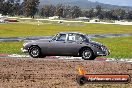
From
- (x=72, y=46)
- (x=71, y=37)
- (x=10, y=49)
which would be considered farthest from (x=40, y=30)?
(x=72, y=46)

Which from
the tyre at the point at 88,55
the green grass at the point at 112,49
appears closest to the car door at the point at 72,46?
the tyre at the point at 88,55

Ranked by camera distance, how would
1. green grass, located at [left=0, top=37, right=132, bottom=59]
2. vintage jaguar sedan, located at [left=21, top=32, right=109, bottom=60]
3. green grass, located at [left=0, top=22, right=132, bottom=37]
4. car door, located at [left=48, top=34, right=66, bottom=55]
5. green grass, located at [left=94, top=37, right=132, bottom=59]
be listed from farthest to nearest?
green grass, located at [left=0, top=22, right=132, bottom=37] → green grass, located at [left=0, top=37, right=132, bottom=59] → green grass, located at [left=94, top=37, right=132, bottom=59] → car door, located at [left=48, top=34, right=66, bottom=55] → vintage jaguar sedan, located at [left=21, top=32, right=109, bottom=60]

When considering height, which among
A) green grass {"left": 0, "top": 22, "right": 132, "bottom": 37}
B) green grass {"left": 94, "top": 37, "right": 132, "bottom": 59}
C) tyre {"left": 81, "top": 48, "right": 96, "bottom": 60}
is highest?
tyre {"left": 81, "top": 48, "right": 96, "bottom": 60}

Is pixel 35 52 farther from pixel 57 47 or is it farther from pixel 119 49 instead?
pixel 119 49

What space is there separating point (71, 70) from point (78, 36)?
6096 mm

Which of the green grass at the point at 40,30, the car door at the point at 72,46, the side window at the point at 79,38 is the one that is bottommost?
the green grass at the point at 40,30

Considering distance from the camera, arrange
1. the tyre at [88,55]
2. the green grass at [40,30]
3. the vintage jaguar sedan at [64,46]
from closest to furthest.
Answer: the tyre at [88,55] < the vintage jaguar sedan at [64,46] < the green grass at [40,30]

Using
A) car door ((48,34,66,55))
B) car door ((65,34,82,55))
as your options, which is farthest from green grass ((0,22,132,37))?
car door ((65,34,82,55))

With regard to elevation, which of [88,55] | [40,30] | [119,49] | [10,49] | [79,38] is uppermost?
[79,38]

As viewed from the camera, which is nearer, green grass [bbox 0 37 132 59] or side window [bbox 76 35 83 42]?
side window [bbox 76 35 83 42]

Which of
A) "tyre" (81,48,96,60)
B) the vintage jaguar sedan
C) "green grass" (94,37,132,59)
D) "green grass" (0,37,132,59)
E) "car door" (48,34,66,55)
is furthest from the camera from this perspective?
"green grass" (0,37,132,59)

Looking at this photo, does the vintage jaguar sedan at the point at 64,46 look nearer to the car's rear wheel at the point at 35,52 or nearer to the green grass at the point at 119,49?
the car's rear wheel at the point at 35,52

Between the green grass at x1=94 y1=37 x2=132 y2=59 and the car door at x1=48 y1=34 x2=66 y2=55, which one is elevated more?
the car door at x1=48 y1=34 x2=66 y2=55

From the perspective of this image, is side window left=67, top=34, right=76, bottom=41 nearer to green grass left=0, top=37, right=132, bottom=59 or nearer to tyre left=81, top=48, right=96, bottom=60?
tyre left=81, top=48, right=96, bottom=60
